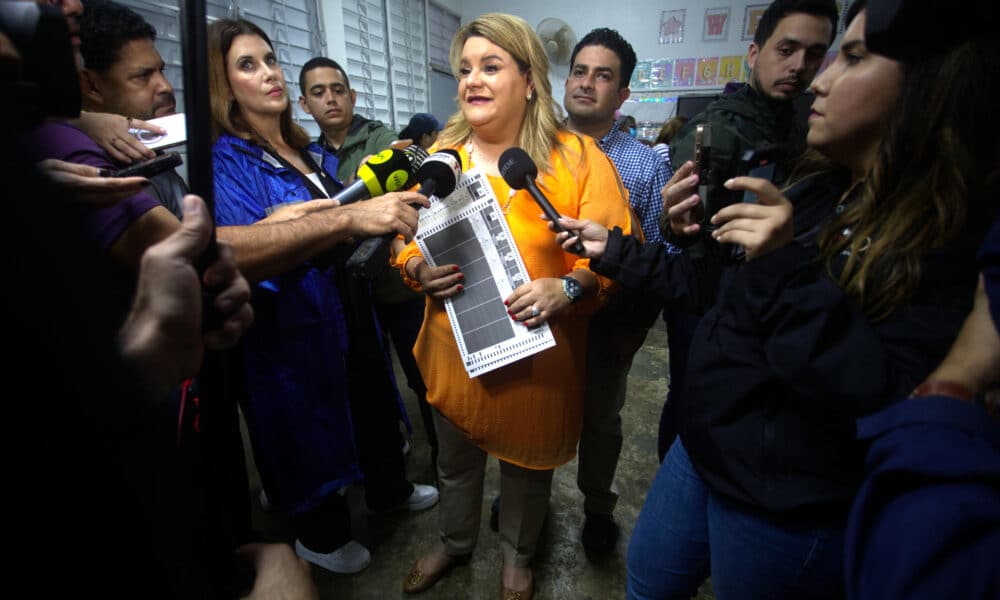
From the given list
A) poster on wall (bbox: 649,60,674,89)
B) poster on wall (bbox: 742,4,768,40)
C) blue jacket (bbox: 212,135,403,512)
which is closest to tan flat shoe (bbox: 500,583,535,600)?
blue jacket (bbox: 212,135,403,512)

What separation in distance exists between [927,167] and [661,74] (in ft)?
19.1

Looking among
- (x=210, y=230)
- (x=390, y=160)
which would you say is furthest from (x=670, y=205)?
(x=210, y=230)

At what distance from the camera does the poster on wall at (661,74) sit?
5.51 metres

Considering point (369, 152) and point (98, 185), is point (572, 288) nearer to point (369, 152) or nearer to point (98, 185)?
point (98, 185)

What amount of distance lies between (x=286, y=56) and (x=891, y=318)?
4.09 metres

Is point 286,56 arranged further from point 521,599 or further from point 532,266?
point 521,599

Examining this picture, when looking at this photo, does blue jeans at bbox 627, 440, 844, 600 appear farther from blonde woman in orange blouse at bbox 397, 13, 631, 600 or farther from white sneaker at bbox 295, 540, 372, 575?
white sneaker at bbox 295, 540, 372, 575

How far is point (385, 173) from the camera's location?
1.06 m

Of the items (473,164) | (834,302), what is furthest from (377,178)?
(834,302)

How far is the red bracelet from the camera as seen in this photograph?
0.52 meters

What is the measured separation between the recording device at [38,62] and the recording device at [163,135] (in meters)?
0.80

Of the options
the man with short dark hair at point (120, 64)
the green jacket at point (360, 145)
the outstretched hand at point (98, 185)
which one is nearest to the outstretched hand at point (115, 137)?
the man with short dark hair at point (120, 64)

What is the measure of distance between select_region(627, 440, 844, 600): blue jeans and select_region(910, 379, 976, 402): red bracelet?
1.00ft

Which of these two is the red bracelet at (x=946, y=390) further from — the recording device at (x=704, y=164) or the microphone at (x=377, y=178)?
the microphone at (x=377, y=178)
